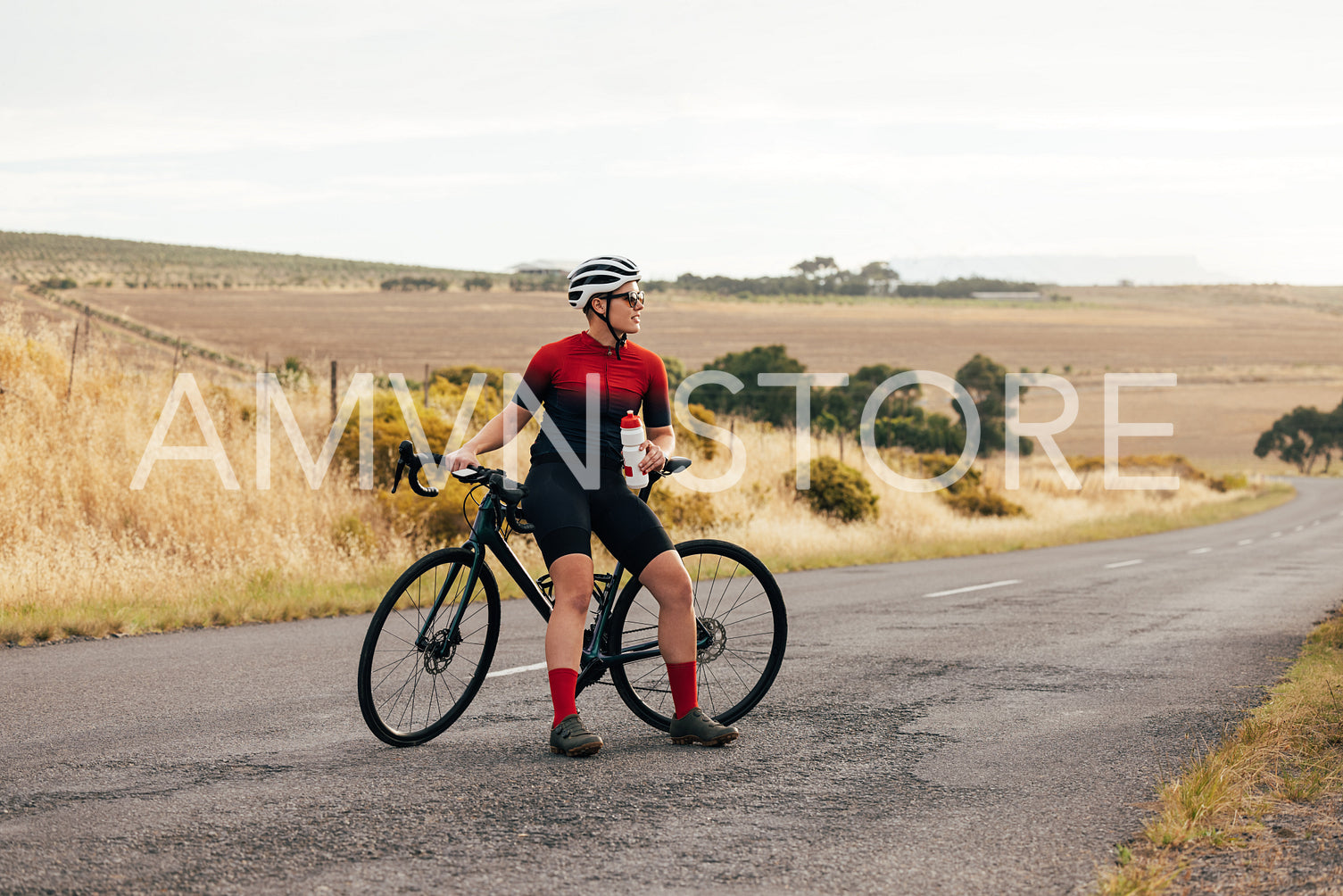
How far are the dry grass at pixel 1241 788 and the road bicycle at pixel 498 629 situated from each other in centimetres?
200

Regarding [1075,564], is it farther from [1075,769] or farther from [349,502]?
[1075,769]

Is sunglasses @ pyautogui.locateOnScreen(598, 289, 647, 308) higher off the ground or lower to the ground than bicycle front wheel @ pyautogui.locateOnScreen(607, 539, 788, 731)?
higher

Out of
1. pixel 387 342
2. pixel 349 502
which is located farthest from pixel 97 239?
pixel 349 502

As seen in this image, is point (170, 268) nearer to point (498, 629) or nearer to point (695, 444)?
point (695, 444)

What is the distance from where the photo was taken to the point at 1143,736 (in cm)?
599

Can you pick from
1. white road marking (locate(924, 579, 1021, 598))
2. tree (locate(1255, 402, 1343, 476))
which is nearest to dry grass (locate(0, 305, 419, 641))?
white road marking (locate(924, 579, 1021, 598))

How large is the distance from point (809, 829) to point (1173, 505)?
47321 mm

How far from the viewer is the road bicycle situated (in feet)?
17.8

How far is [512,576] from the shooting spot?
5.46 m

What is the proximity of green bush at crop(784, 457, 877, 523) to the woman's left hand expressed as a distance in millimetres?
20478

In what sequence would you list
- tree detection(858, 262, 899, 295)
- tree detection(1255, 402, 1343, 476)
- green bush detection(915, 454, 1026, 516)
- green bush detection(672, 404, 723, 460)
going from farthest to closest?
tree detection(858, 262, 899, 295) < tree detection(1255, 402, 1343, 476) < green bush detection(915, 454, 1026, 516) < green bush detection(672, 404, 723, 460)

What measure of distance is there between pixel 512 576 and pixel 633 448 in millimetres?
793

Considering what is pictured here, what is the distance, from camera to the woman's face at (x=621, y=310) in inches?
212

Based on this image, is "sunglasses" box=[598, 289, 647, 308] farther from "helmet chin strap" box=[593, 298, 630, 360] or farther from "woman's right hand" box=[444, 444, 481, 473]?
"woman's right hand" box=[444, 444, 481, 473]
